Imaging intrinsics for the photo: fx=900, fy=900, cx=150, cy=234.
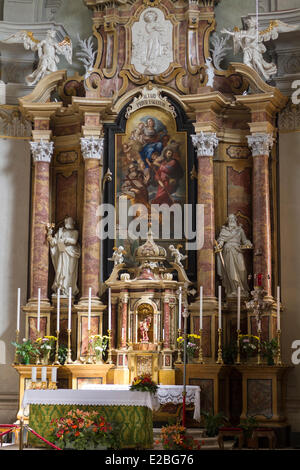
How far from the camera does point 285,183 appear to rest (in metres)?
19.5

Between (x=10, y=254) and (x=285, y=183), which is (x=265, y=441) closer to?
(x=285, y=183)

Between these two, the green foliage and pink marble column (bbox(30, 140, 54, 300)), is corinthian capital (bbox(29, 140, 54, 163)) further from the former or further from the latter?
the green foliage

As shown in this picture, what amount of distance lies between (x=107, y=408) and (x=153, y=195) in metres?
5.95

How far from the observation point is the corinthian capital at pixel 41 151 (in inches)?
774

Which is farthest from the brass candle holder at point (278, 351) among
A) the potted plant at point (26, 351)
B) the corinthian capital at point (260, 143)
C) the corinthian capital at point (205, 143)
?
the potted plant at point (26, 351)

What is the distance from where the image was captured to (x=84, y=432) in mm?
14258

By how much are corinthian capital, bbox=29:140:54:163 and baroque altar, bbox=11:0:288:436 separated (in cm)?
2

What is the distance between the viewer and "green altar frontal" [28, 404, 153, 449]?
14.9 metres

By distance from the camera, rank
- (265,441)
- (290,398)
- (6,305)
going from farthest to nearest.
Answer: (6,305) < (290,398) < (265,441)

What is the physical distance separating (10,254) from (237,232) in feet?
16.7

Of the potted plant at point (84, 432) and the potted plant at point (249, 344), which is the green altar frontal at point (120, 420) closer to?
the potted plant at point (84, 432)

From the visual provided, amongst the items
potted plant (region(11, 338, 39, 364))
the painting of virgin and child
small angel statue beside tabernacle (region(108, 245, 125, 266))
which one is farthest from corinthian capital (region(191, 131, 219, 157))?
potted plant (region(11, 338, 39, 364))

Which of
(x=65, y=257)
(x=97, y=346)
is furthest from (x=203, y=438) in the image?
(x=65, y=257)

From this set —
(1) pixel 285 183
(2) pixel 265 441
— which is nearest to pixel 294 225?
(1) pixel 285 183
